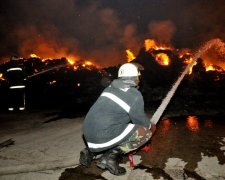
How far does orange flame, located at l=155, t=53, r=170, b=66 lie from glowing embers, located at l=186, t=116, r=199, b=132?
10.7 metres

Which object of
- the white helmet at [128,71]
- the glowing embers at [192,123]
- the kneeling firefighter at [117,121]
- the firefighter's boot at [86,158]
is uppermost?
the white helmet at [128,71]

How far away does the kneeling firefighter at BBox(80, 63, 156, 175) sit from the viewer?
133 inches

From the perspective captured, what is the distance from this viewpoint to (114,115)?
343 centimetres

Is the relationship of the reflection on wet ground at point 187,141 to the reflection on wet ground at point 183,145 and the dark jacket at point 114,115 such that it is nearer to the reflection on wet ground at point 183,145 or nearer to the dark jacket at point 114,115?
the reflection on wet ground at point 183,145

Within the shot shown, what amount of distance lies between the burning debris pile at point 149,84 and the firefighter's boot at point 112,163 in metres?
5.12

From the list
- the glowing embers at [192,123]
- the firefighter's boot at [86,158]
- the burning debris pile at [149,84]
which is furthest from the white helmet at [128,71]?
the burning debris pile at [149,84]

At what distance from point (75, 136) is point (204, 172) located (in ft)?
10.3

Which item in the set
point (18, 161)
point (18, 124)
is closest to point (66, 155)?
point (18, 161)

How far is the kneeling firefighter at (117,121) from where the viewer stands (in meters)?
3.38

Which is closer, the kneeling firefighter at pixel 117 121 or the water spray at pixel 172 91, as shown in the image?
→ the kneeling firefighter at pixel 117 121

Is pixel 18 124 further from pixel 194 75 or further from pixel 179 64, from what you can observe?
pixel 179 64

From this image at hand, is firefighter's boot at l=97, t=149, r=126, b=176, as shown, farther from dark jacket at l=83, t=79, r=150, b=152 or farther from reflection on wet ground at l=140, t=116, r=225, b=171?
reflection on wet ground at l=140, t=116, r=225, b=171

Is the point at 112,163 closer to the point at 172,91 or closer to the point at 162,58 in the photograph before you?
the point at 172,91

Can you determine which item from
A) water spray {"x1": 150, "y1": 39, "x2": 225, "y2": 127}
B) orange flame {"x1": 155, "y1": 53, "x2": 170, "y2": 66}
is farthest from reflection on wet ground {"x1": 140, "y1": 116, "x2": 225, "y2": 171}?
orange flame {"x1": 155, "y1": 53, "x2": 170, "y2": 66}
